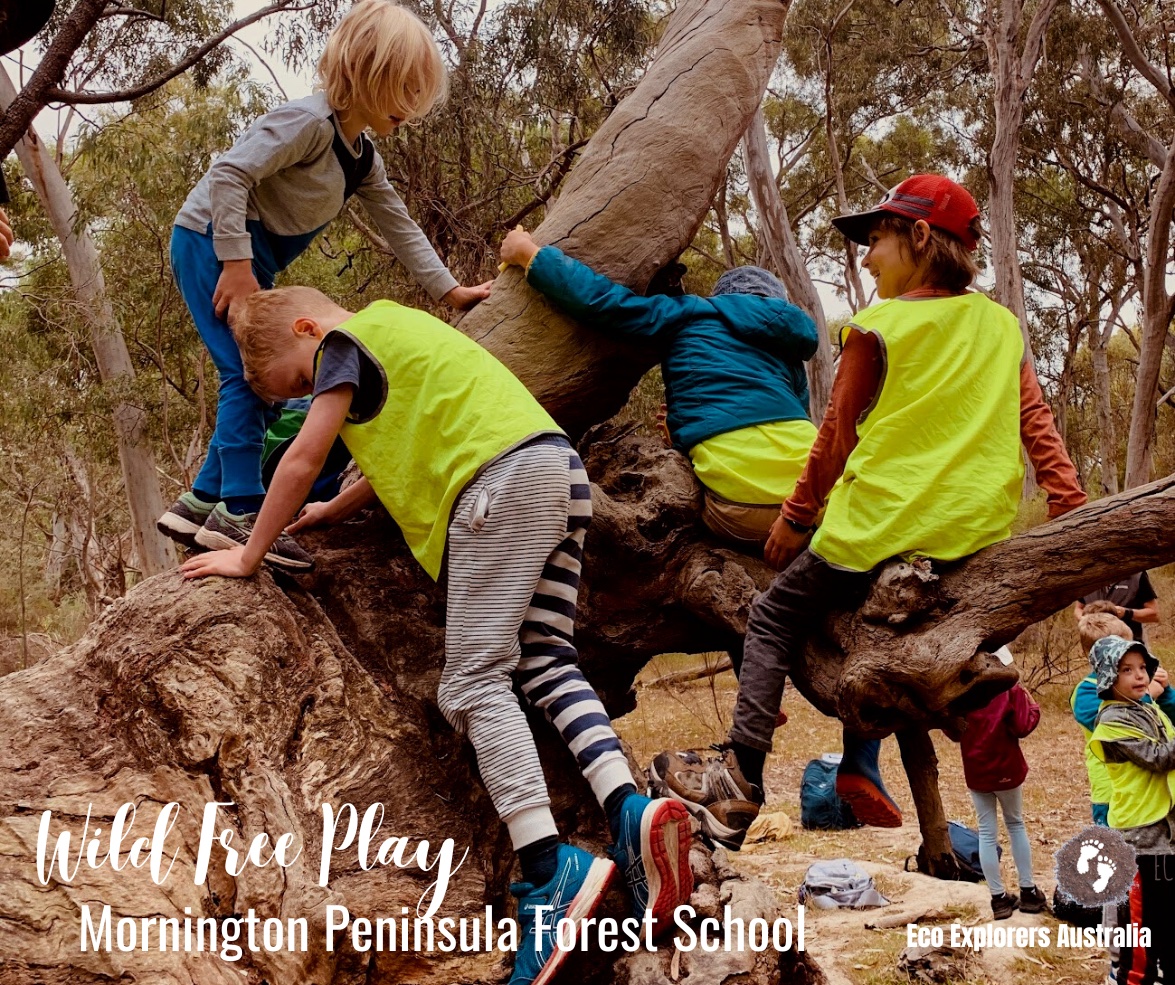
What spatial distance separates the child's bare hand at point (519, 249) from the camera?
3166 millimetres

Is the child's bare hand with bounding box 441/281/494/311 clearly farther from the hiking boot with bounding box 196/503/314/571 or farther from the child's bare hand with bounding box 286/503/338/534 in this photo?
the hiking boot with bounding box 196/503/314/571

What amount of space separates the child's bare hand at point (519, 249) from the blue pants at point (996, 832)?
3002mm

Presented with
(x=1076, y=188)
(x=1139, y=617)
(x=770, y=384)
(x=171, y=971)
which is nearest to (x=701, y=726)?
(x=1139, y=617)

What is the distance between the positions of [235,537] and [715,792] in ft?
4.21

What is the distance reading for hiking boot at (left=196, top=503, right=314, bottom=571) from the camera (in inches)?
105

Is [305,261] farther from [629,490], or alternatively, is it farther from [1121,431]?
[1121,431]

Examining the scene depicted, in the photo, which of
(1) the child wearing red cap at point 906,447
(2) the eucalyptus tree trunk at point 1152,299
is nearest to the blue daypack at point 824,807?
(2) the eucalyptus tree trunk at point 1152,299

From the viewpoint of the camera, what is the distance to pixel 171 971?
203cm

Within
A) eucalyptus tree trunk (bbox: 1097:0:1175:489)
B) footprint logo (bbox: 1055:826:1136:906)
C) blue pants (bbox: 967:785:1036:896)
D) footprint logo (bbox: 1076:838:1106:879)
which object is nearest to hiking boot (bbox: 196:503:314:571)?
footprint logo (bbox: 1055:826:1136:906)

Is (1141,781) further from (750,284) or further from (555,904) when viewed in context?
(555,904)

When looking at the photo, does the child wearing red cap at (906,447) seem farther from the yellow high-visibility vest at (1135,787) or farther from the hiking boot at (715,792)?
the yellow high-visibility vest at (1135,787)

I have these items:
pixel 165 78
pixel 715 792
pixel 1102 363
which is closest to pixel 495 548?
pixel 715 792

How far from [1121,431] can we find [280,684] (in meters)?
24.0

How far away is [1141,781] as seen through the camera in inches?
140
